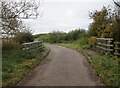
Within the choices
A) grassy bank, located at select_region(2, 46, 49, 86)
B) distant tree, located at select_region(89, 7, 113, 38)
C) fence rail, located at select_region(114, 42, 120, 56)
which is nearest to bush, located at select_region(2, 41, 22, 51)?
grassy bank, located at select_region(2, 46, 49, 86)

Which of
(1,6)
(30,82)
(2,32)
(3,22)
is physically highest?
(1,6)

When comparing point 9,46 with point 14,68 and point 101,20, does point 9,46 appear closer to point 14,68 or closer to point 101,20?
point 14,68

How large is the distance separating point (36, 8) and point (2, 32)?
11.3ft

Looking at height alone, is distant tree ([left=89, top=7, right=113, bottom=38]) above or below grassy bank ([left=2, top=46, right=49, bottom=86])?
above

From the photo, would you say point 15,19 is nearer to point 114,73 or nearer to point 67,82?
point 67,82

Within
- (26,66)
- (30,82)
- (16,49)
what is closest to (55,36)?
(16,49)

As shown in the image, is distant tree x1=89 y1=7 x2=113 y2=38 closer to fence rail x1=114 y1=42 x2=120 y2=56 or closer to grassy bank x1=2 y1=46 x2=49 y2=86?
fence rail x1=114 y1=42 x2=120 y2=56

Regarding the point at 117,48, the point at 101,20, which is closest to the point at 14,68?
the point at 117,48

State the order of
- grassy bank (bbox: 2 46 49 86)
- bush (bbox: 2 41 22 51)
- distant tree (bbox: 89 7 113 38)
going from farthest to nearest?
distant tree (bbox: 89 7 113 38) < bush (bbox: 2 41 22 51) < grassy bank (bbox: 2 46 49 86)

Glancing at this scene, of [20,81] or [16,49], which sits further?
[16,49]

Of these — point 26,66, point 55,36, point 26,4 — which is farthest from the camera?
point 55,36

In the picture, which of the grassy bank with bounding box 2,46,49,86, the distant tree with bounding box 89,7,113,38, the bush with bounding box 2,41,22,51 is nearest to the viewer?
the grassy bank with bounding box 2,46,49,86

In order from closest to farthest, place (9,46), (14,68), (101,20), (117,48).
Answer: (14,68)
(117,48)
(9,46)
(101,20)

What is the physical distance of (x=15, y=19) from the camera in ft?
28.5
